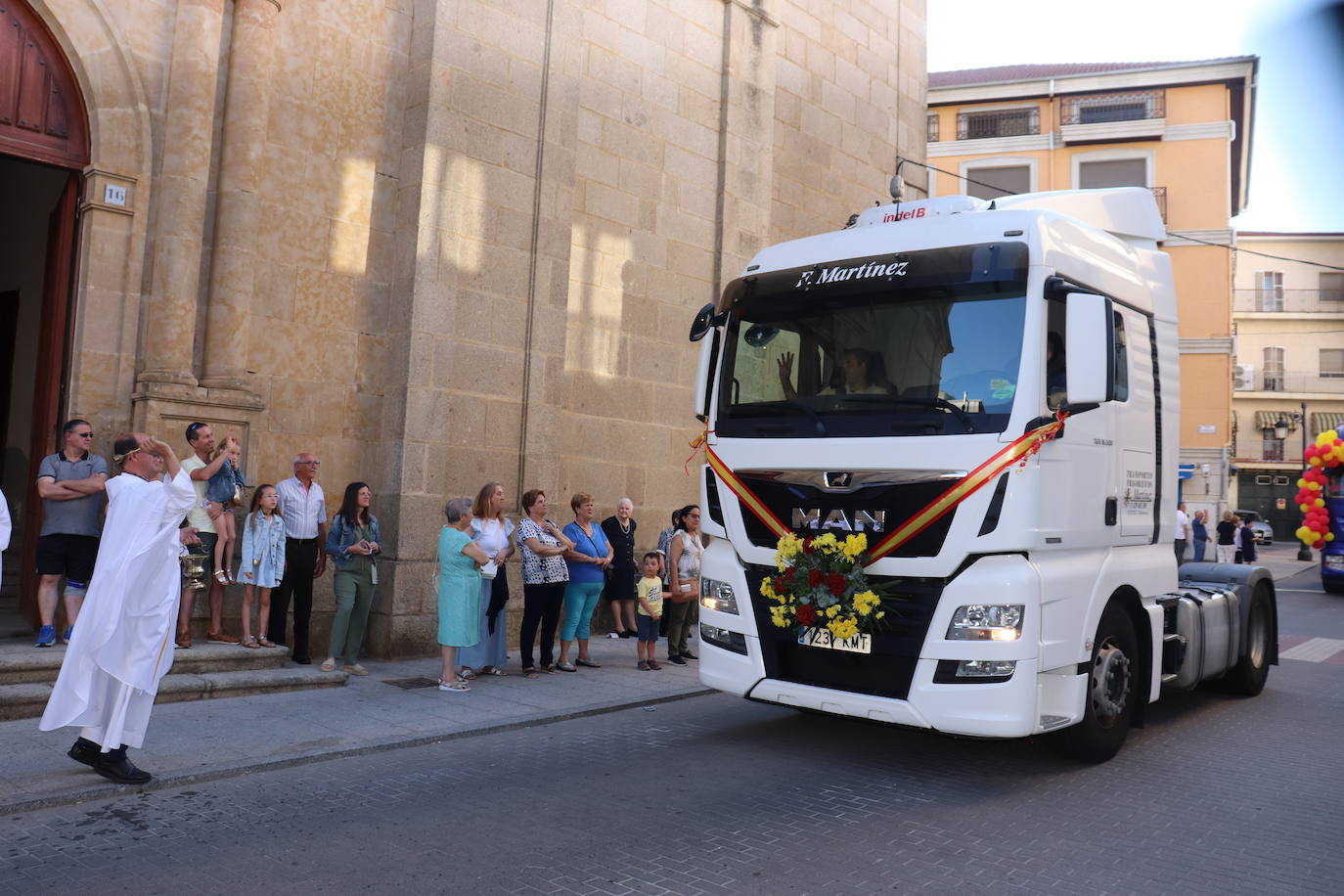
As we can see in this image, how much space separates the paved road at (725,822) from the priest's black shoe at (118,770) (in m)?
0.10

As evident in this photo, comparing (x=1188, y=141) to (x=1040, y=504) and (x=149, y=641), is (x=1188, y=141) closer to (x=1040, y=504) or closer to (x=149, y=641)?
(x=1040, y=504)

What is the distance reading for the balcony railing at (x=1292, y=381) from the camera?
160 feet

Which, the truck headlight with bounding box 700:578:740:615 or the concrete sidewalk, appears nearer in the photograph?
the concrete sidewalk

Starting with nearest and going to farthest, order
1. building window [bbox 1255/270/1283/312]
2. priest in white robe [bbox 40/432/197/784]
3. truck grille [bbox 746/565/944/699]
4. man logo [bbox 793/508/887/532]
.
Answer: priest in white robe [bbox 40/432/197/784] < truck grille [bbox 746/565/944/699] < man logo [bbox 793/508/887/532] < building window [bbox 1255/270/1283/312]

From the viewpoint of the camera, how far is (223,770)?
19.9 ft

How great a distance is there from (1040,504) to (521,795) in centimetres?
331

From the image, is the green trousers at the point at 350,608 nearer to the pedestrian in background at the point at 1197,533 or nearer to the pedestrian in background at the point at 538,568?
the pedestrian in background at the point at 538,568

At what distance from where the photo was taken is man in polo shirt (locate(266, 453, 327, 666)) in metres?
9.23

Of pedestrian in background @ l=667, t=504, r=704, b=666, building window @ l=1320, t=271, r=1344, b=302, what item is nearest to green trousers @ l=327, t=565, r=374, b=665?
pedestrian in background @ l=667, t=504, r=704, b=666

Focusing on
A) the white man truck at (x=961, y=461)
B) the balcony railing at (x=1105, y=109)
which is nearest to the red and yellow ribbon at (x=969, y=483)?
the white man truck at (x=961, y=461)

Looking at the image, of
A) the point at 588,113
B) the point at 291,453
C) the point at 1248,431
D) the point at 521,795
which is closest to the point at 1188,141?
the point at 1248,431

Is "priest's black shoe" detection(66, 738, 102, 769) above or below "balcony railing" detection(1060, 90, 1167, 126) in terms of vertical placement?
below

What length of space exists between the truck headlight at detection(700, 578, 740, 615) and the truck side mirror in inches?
94.6

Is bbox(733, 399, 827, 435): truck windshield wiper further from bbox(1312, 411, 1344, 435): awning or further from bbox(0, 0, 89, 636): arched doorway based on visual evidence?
bbox(1312, 411, 1344, 435): awning
